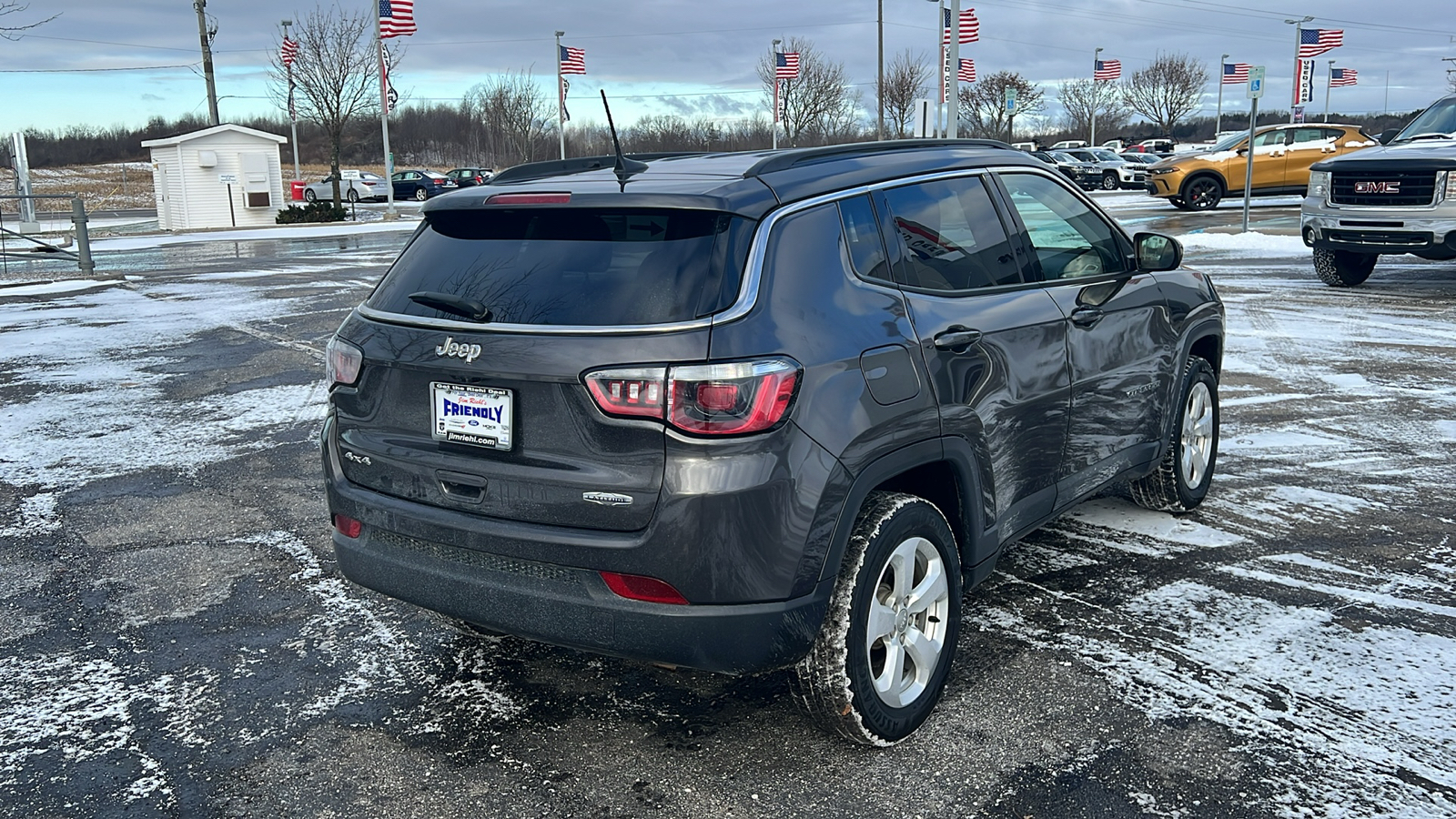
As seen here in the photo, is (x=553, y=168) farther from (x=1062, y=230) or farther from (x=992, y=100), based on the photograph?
(x=992, y=100)

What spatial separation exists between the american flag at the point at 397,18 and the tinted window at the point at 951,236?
108 feet

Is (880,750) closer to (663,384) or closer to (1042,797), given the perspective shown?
(1042,797)

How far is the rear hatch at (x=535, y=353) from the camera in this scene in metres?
2.90

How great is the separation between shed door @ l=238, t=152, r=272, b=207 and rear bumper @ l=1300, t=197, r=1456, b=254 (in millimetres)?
31799

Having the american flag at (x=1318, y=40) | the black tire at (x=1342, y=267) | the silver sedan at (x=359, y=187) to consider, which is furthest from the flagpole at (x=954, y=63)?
the silver sedan at (x=359, y=187)

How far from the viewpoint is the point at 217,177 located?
116 feet

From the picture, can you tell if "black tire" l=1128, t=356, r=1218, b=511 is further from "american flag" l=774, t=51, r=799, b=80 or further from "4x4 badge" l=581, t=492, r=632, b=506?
"american flag" l=774, t=51, r=799, b=80

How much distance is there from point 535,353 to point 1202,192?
26.8 m

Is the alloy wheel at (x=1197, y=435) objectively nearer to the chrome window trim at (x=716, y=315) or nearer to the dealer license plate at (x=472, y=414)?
the chrome window trim at (x=716, y=315)

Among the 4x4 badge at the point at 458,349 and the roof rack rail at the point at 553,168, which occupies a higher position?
the roof rack rail at the point at 553,168

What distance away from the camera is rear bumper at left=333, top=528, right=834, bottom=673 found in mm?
2920

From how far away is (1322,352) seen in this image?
31.3 feet

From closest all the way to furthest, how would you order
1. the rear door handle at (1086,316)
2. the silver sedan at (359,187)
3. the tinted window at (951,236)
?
the tinted window at (951,236), the rear door handle at (1086,316), the silver sedan at (359,187)

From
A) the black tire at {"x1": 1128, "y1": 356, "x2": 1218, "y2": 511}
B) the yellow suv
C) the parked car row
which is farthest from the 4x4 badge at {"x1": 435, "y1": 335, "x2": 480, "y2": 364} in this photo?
the parked car row
